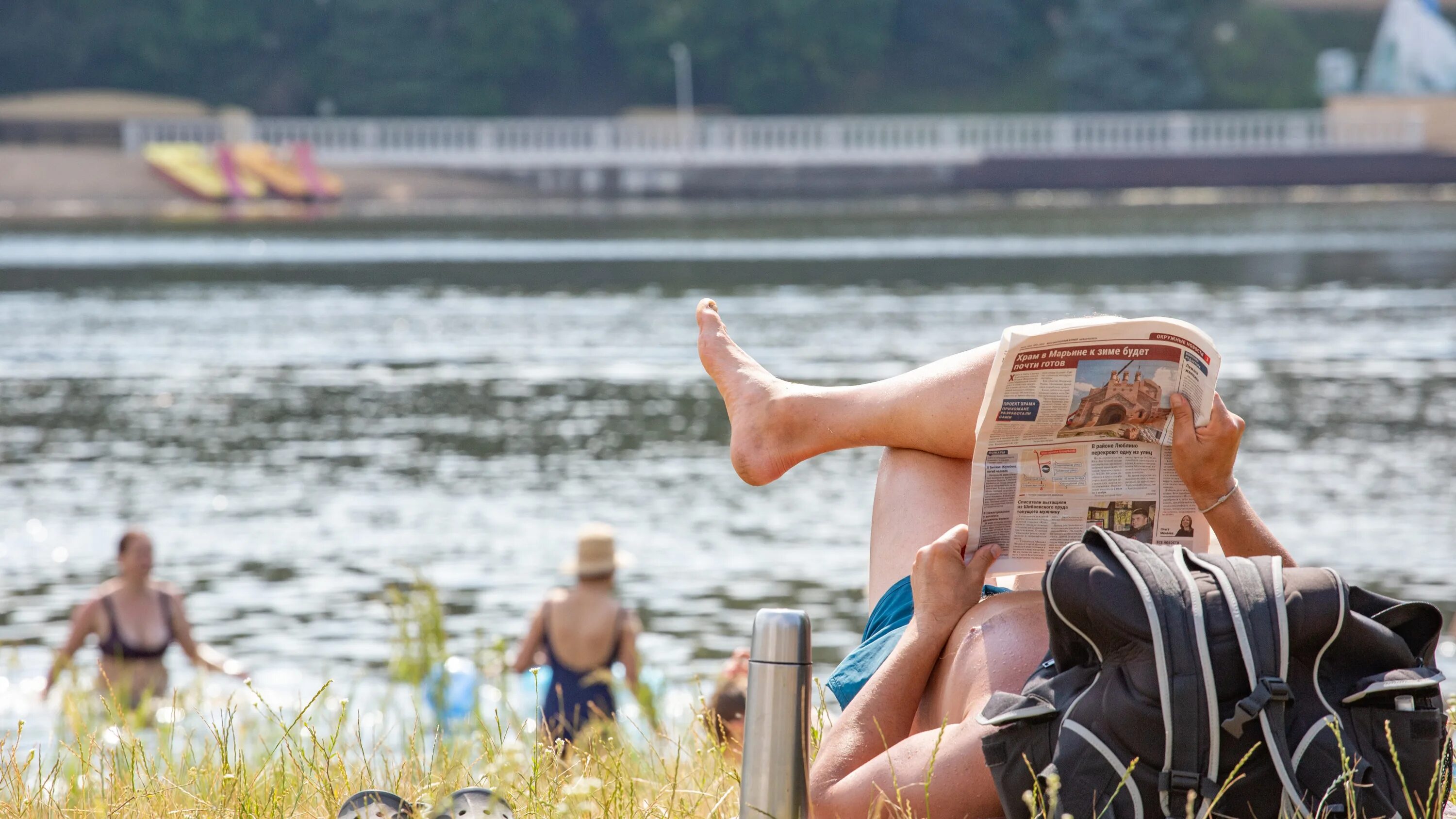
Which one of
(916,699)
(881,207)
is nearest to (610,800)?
(916,699)

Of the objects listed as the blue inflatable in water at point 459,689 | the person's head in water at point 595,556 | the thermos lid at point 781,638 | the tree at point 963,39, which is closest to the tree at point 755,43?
the tree at point 963,39

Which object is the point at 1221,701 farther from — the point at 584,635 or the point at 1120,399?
the point at 584,635

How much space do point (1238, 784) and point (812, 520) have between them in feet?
33.0

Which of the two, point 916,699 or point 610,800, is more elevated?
point 916,699

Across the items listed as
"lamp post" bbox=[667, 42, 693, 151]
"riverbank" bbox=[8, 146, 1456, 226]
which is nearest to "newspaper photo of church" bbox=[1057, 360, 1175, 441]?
"riverbank" bbox=[8, 146, 1456, 226]

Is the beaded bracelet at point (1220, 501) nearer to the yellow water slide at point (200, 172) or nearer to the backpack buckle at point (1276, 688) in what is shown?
the backpack buckle at point (1276, 688)

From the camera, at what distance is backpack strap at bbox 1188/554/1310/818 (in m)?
1.96

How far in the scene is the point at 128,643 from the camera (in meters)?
7.05

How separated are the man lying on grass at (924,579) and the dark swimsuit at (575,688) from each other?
3.30 meters

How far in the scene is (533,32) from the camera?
60.0m

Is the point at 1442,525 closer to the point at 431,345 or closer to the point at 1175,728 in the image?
Result: the point at 1175,728

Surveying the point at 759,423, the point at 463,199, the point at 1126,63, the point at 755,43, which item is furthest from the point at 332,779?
the point at 755,43

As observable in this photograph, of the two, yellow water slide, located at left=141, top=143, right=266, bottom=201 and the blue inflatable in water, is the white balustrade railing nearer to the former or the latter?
yellow water slide, located at left=141, top=143, right=266, bottom=201

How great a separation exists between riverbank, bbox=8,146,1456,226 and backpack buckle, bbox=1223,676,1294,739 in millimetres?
44776
